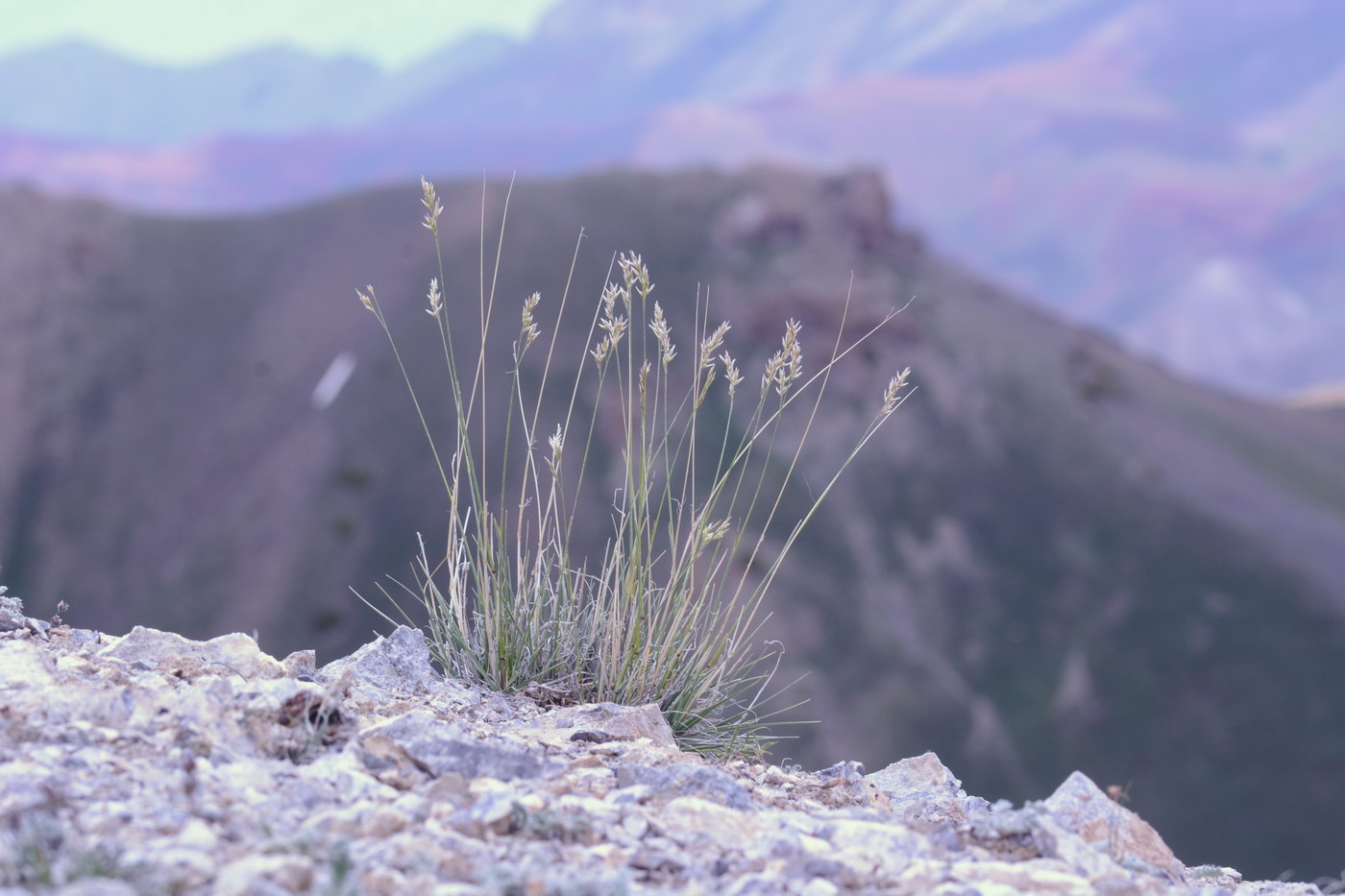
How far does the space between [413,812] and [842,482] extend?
5115 centimetres

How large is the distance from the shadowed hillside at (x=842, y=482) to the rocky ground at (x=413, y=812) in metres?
36.2

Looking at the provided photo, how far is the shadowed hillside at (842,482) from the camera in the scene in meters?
43.7

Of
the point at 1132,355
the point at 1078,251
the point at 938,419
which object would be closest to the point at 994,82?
the point at 1078,251

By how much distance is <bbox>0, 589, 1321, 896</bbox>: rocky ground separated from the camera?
227cm

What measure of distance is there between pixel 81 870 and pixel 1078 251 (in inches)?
7248

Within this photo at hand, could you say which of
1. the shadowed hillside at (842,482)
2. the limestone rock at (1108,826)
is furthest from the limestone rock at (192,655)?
the shadowed hillside at (842,482)

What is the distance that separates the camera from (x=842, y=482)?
2090 inches

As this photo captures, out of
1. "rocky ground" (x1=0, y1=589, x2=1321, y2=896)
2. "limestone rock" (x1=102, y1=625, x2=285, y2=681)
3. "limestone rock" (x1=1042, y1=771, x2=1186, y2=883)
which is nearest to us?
"rocky ground" (x1=0, y1=589, x2=1321, y2=896)

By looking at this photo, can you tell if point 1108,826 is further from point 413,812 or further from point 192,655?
point 192,655

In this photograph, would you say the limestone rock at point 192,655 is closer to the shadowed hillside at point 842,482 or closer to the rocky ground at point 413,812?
the rocky ground at point 413,812

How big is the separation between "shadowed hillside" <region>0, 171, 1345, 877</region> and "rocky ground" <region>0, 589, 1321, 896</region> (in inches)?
1427

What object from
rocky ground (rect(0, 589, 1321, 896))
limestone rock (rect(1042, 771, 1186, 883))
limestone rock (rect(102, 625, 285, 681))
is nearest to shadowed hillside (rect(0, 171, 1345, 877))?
limestone rock (rect(1042, 771, 1186, 883))

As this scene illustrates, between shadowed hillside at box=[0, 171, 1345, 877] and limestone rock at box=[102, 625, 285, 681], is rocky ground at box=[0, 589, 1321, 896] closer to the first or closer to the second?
limestone rock at box=[102, 625, 285, 681]

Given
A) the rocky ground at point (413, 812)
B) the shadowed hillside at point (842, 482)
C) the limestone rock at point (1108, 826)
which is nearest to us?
the rocky ground at point (413, 812)
